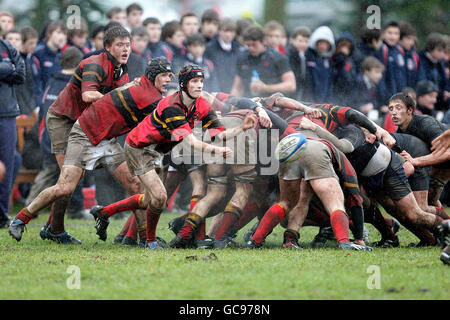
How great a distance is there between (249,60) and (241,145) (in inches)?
149

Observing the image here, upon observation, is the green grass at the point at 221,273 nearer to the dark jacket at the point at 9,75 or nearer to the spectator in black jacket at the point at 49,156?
the dark jacket at the point at 9,75

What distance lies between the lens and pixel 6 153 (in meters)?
9.87

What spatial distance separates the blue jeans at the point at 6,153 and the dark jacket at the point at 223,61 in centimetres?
368

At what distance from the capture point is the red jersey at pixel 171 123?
23.7ft

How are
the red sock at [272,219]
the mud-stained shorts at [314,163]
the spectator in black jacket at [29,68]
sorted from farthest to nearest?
1. the spectator in black jacket at [29,68]
2. the red sock at [272,219]
3. the mud-stained shorts at [314,163]

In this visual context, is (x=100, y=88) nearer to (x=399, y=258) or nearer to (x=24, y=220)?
(x=24, y=220)

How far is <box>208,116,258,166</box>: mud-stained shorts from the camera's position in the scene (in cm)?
801

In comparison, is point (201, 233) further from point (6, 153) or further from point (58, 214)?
point (6, 153)

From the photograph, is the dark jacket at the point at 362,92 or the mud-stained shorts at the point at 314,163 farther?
the dark jacket at the point at 362,92

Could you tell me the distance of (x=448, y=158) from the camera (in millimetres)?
8242

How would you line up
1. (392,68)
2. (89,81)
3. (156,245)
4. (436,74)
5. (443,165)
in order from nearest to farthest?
1. (156,245)
2. (89,81)
3. (443,165)
4. (392,68)
5. (436,74)

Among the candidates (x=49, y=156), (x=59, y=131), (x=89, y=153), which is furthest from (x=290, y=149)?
(x=49, y=156)

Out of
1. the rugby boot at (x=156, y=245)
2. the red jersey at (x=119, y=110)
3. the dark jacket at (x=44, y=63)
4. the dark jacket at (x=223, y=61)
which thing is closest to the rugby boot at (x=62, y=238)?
the rugby boot at (x=156, y=245)
